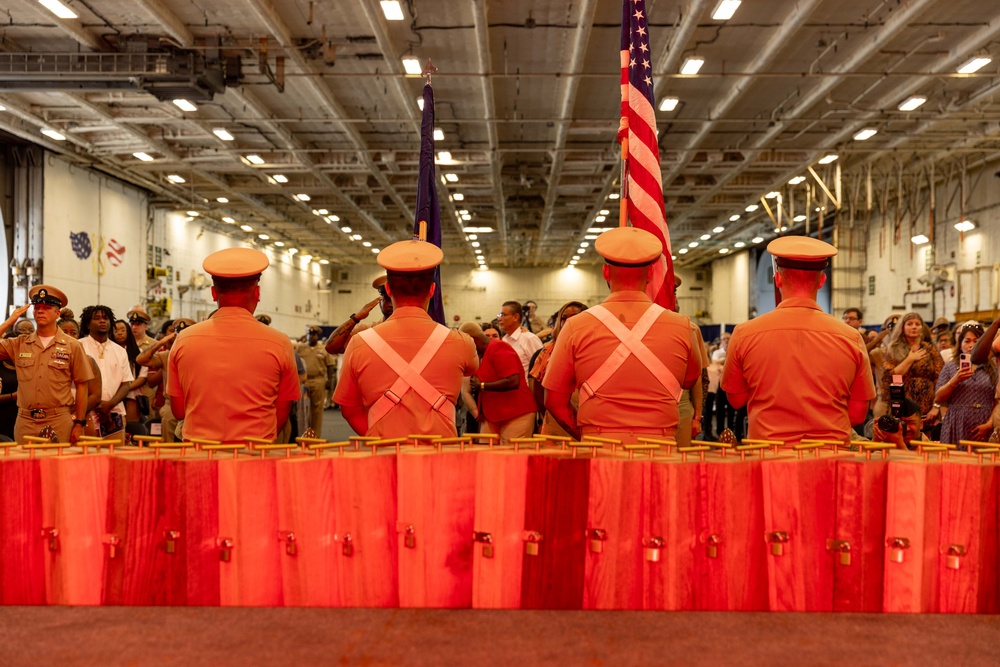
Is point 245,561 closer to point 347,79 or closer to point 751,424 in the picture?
point 751,424

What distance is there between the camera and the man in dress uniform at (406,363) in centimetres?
298

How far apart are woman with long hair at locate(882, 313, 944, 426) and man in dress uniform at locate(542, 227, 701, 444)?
16.6 ft

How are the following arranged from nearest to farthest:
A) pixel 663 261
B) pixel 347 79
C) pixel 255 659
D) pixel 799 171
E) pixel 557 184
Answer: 1. pixel 255 659
2. pixel 663 261
3. pixel 347 79
4. pixel 799 171
5. pixel 557 184

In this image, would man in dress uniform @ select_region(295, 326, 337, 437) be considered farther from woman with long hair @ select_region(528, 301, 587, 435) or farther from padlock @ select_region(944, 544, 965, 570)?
padlock @ select_region(944, 544, 965, 570)

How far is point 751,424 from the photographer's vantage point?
301 centimetres

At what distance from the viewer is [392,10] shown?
33.4 ft

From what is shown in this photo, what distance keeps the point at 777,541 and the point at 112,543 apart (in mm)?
1459

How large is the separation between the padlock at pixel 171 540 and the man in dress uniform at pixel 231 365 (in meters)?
1.05

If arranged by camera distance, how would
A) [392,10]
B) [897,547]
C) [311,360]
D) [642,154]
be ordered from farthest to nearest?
[311,360] < [392,10] < [642,154] < [897,547]

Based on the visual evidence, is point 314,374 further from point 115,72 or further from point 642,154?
point 642,154

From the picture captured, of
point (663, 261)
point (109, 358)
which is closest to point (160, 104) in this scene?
point (109, 358)

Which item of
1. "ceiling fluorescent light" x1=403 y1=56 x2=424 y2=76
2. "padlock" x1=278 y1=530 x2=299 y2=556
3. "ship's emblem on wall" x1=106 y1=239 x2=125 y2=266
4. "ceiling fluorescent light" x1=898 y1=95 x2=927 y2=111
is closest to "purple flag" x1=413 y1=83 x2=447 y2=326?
"padlock" x1=278 y1=530 x2=299 y2=556

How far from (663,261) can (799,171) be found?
1682 cm

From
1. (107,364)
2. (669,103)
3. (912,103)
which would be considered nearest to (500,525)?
(107,364)
